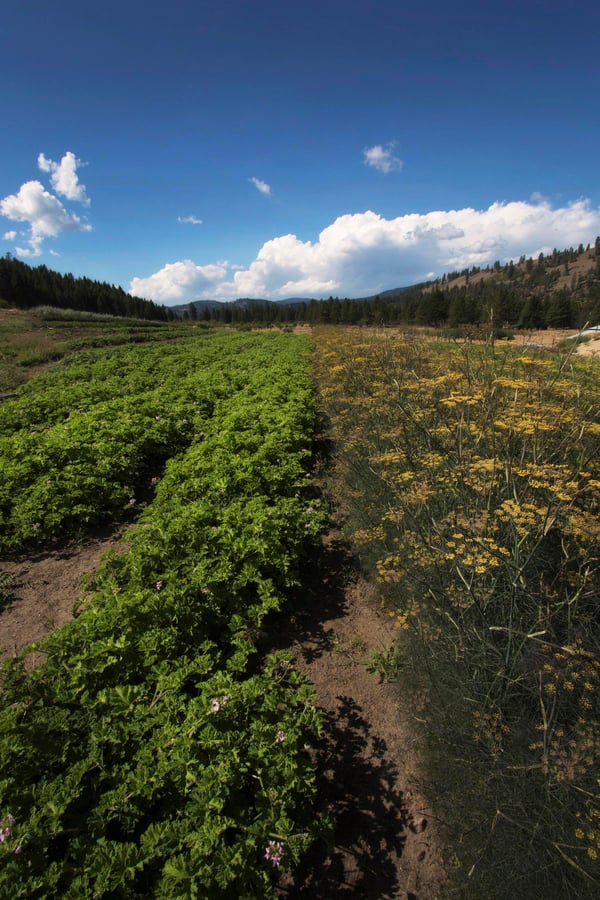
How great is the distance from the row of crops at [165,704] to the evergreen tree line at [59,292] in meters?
72.5

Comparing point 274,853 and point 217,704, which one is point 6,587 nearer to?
point 217,704

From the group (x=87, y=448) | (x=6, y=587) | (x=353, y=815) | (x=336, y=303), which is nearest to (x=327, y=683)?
(x=353, y=815)

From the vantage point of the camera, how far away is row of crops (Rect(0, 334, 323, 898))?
1.77 metres

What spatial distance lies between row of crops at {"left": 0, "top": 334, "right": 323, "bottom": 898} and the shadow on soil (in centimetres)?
20

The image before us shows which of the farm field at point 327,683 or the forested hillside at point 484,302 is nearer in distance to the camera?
the farm field at point 327,683

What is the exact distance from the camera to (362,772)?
2.68 m

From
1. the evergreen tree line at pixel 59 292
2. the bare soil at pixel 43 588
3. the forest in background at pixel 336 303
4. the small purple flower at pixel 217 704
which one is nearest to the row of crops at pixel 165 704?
the small purple flower at pixel 217 704

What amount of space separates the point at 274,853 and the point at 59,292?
91.4 meters

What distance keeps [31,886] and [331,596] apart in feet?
10.1

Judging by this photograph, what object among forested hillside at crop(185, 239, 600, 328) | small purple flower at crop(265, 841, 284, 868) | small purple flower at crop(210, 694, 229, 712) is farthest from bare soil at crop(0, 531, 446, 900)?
forested hillside at crop(185, 239, 600, 328)

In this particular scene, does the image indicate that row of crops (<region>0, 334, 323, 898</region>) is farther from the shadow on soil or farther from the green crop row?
the shadow on soil

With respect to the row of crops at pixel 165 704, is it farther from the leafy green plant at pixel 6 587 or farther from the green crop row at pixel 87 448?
the leafy green plant at pixel 6 587

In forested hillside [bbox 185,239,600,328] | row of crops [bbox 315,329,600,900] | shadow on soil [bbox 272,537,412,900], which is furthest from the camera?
forested hillside [bbox 185,239,600,328]

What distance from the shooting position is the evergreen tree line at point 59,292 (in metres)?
64.8
